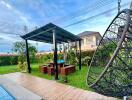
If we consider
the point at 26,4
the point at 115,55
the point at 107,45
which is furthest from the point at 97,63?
the point at 26,4

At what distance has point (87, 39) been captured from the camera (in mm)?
28234

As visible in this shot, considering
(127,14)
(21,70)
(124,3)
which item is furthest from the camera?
(21,70)

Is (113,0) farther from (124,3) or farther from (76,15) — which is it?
(76,15)

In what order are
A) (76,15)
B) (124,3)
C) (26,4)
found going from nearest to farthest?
(124,3) → (26,4) → (76,15)

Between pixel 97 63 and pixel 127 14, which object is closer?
pixel 127 14

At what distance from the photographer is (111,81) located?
3.54 meters

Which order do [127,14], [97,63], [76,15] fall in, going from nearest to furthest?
1. [127,14]
2. [97,63]
3. [76,15]

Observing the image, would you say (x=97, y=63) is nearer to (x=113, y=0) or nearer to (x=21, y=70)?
(x=113, y=0)

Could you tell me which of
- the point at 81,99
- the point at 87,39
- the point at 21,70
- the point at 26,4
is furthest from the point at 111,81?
the point at 87,39

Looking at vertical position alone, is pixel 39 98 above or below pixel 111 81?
below

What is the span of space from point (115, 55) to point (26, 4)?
51.8 ft

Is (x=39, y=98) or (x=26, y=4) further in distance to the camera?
(x=26, y=4)

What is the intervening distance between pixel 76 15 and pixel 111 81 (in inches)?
664

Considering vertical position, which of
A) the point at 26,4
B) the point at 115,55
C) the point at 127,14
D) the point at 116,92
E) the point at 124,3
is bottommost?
the point at 116,92
